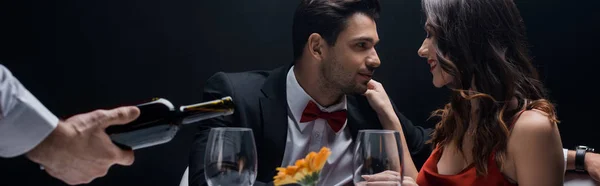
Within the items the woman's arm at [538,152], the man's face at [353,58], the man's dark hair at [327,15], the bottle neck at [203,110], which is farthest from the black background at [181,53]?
the bottle neck at [203,110]

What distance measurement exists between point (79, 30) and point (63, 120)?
1.83m

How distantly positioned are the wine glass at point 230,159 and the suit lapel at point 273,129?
3.51 feet

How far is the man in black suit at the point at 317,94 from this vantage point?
256 centimetres

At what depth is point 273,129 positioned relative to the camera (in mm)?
2549

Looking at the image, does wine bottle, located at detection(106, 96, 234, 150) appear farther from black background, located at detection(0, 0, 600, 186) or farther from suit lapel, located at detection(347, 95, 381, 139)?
black background, located at detection(0, 0, 600, 186)

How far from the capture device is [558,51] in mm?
2969

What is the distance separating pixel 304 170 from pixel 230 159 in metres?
0.17

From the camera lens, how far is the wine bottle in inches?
49.0

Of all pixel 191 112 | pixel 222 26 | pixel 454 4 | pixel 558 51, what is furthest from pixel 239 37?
pixel 191 112

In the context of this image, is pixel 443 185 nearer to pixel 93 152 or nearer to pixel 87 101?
pixel 93 152

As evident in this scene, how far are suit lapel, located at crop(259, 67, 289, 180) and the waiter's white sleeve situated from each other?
138 cm

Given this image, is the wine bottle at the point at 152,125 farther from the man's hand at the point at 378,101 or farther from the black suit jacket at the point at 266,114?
the man's hand at the point at 378,101

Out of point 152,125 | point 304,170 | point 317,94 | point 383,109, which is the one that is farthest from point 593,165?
point 152,125

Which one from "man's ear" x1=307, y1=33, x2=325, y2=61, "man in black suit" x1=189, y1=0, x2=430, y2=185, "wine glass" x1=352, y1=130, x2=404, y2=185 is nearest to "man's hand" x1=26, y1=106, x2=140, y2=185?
"wine glass" x1=352, y1=130, x2=404, y2=185
